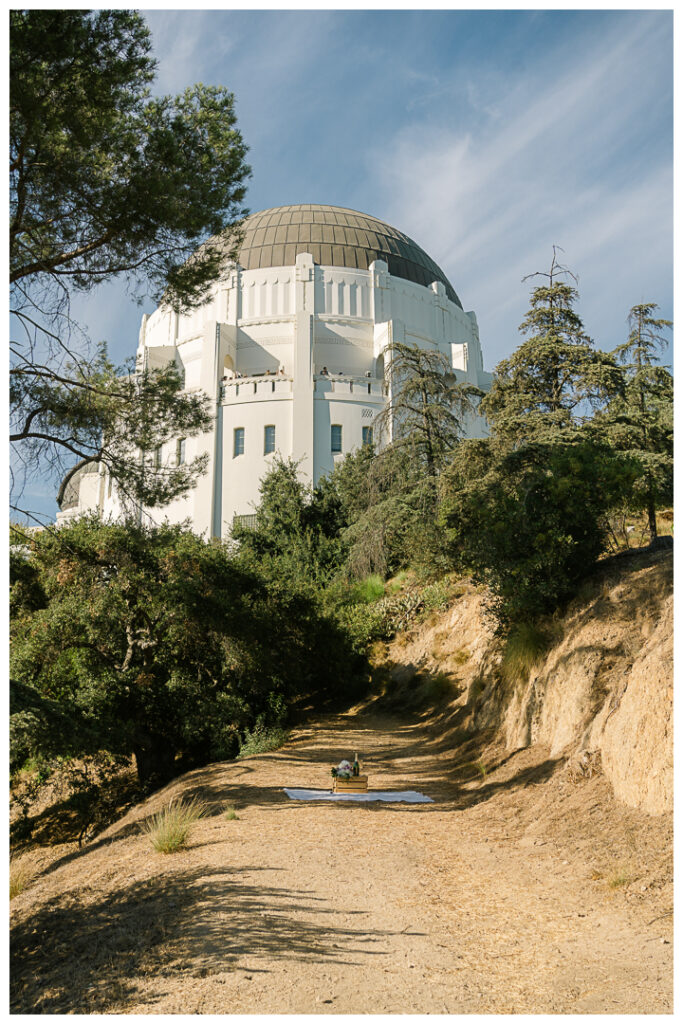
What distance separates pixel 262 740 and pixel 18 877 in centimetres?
560

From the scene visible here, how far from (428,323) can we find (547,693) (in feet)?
125

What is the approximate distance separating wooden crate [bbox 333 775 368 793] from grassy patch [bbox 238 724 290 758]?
4.25 meters

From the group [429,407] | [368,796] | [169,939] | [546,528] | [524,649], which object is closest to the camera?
[169,939]

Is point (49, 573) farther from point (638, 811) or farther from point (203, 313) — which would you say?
point (203, 313)

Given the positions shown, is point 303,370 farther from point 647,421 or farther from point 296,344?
point 647,421

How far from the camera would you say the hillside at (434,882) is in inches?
164

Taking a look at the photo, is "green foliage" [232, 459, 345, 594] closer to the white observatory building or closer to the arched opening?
the white observatory building

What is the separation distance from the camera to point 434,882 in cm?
625

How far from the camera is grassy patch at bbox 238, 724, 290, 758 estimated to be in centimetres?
1396

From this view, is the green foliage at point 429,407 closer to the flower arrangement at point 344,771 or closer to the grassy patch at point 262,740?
the grassy patch at point 262,740

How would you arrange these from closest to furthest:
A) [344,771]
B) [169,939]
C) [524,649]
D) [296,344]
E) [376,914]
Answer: [169,939], [376,914], [344,771], [524,649], [296,344]

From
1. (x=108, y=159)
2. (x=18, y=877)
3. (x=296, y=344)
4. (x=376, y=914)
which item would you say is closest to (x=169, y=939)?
(x=376, y=914)
